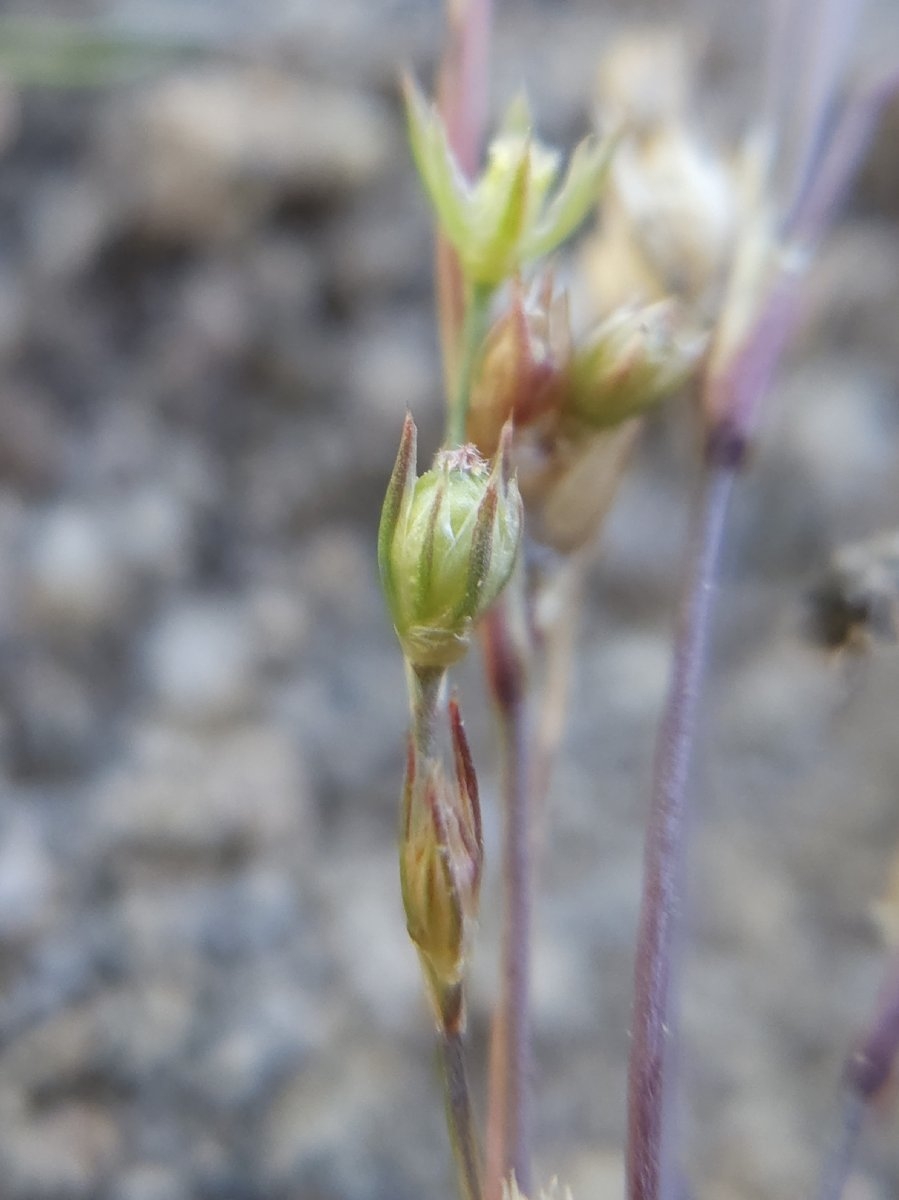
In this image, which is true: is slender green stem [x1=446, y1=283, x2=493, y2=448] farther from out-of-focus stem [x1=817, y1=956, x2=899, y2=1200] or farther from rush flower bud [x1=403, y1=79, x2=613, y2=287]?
out-of-focus stem [x1=817, y1=956, x2=899, y2=1200]

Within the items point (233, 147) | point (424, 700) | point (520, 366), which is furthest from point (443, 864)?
point (233, 147)

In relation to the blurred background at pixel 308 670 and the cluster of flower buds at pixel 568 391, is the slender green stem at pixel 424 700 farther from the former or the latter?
the blurred background at pixel 308 670

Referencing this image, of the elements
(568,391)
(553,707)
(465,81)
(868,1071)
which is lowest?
(868,1071)

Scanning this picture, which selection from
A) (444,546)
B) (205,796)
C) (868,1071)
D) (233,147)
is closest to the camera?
(444,546)

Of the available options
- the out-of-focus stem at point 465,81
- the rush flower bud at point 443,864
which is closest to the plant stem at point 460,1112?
the rush flower bud at point 443,864

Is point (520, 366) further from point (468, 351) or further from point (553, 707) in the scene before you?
point (553, 707)

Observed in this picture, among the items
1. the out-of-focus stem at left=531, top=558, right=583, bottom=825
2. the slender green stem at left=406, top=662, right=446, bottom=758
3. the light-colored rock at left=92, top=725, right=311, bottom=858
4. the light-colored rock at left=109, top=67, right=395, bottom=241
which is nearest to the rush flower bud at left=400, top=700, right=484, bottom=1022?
the slender green stem at left=406, top=662, right=446, bottom=758

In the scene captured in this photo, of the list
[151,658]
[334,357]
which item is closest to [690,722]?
[151,658]

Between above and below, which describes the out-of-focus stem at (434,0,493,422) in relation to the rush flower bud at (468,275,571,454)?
above
